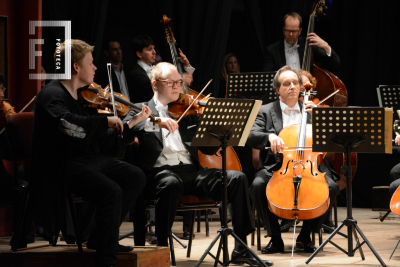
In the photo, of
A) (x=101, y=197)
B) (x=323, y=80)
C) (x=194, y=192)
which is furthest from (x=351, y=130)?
(x=323, y=80)

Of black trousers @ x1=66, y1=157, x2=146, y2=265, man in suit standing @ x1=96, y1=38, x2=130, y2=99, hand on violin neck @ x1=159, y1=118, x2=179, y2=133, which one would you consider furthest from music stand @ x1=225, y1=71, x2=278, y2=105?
black trousers @ x1=66, y1=157, x2=146, y2=265

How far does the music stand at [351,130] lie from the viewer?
10.1 feet

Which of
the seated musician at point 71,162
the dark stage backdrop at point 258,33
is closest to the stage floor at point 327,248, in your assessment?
the seated musician at point 71,162

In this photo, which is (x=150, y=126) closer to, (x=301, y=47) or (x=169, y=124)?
(x=169, y=124)

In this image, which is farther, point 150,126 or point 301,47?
point 301,47

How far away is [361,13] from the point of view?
6023 mm

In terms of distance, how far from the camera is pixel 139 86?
433 centimetres

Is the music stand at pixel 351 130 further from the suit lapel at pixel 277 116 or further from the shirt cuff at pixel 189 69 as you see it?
the shirt cuff at pixel 189 69

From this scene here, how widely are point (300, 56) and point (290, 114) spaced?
1.15m

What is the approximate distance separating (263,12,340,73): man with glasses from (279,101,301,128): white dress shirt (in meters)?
1.05

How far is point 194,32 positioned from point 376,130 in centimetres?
235

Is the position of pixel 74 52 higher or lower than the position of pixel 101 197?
higher

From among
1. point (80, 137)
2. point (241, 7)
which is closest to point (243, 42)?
point (241, 7)

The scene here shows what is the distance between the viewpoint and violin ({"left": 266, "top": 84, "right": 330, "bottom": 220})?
127 inches
